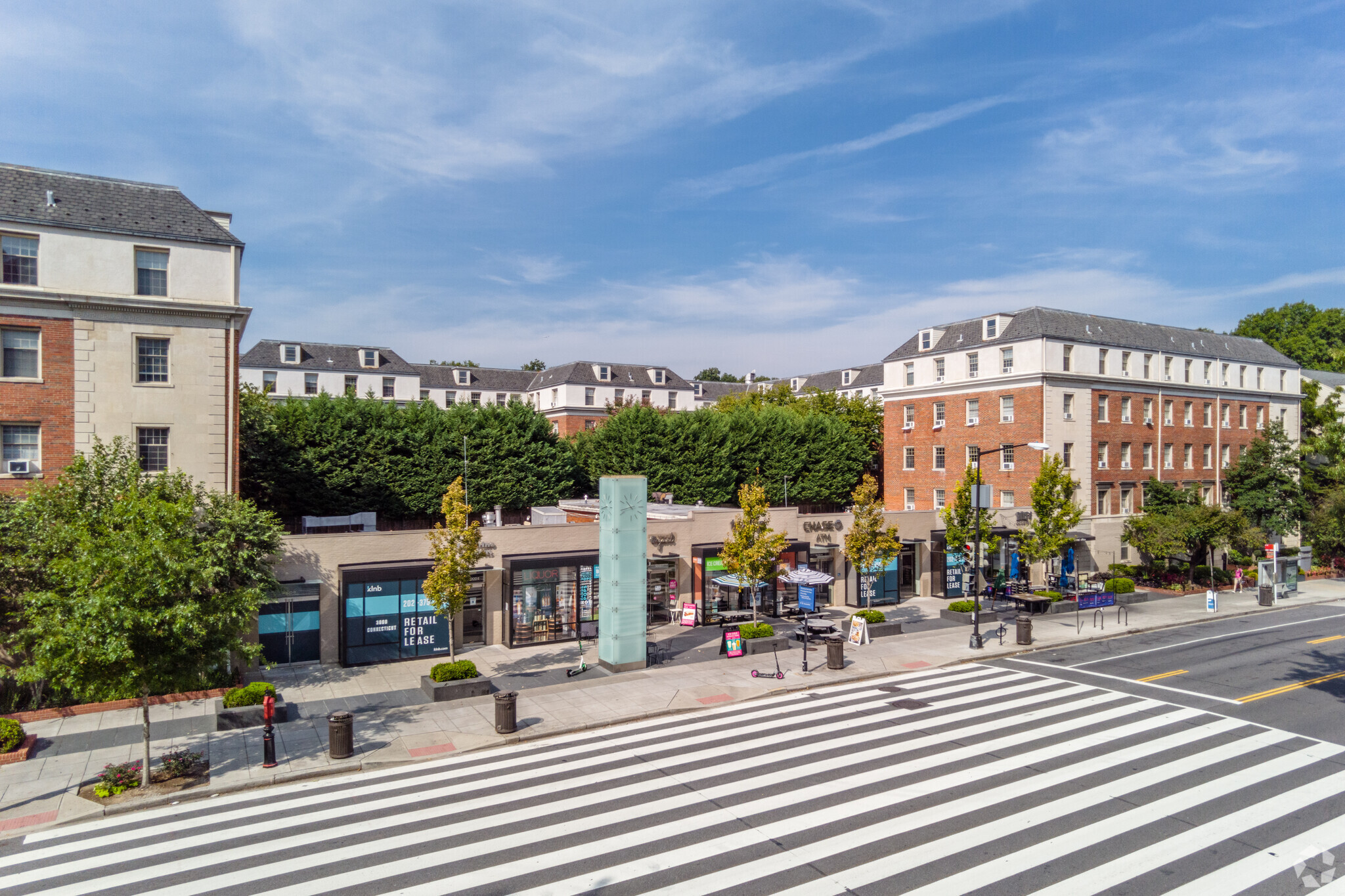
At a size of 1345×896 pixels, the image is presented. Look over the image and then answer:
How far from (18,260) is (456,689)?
65.3 ft

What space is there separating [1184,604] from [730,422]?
28.9 meters

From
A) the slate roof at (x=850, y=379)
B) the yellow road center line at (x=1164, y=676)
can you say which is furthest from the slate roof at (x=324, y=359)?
the yellow road center line at (x=1164, y=676)

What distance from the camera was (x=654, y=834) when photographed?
41.1ft

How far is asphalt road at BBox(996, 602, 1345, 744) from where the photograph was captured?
20.1 metres

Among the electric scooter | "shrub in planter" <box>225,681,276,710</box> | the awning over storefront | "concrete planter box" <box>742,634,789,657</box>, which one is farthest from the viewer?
the awning over storefront

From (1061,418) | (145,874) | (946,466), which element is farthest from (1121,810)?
(946,466)

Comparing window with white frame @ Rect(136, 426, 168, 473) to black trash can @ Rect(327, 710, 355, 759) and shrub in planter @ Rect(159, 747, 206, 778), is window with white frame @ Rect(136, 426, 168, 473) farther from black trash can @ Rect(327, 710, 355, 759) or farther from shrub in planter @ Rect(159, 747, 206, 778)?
black trash can @ Rect(327, 710, 355, 759)

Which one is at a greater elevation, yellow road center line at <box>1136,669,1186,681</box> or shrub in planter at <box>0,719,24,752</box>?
shrub in planter at <box>0,719,24,752</box>

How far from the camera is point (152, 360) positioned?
85.5ft

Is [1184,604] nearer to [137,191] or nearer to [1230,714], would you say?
[1230,714]

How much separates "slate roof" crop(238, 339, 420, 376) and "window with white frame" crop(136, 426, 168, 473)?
50769 millimetres

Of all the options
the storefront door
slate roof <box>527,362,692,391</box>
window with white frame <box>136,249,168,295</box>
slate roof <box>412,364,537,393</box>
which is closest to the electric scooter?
the storefront door

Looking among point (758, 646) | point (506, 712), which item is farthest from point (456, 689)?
point (758, 646)

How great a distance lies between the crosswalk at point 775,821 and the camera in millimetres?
11094
